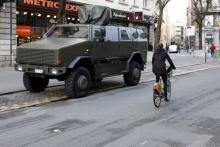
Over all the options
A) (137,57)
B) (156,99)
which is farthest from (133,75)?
(156,99)

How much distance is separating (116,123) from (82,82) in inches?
165

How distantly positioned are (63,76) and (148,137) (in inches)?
232

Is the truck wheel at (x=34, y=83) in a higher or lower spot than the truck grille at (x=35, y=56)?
lower

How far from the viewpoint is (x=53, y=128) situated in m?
9.11

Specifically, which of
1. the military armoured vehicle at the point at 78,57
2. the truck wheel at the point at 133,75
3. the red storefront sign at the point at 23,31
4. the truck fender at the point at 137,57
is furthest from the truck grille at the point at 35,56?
the red storefront sign at the point at 23,31

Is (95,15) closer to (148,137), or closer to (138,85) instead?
(138,85)

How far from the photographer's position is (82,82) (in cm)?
1366

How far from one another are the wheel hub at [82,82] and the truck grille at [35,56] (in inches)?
39.9

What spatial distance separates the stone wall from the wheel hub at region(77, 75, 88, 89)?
12334 millimetres

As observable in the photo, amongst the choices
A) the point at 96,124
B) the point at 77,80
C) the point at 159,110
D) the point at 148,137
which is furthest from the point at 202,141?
the point at 77,80

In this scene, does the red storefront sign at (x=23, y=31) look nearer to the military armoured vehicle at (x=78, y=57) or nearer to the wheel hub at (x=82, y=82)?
the military armoured vehicle at (x=78, y=57)

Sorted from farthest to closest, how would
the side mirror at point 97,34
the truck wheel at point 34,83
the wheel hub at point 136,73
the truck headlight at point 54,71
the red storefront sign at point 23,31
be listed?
the red storefront sign at point 23,31, the wheel hub at point 136,73, the side mirror at point 97,34, the truck wheel at point 34,83, the truck headlight at point 54,71

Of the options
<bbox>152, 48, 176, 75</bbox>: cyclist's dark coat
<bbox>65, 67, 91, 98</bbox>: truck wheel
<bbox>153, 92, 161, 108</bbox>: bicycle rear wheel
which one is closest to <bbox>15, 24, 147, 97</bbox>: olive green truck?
<bbox>65, 67, 91, 98</bbox>: truck wheel

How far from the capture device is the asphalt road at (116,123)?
8.06 meters
